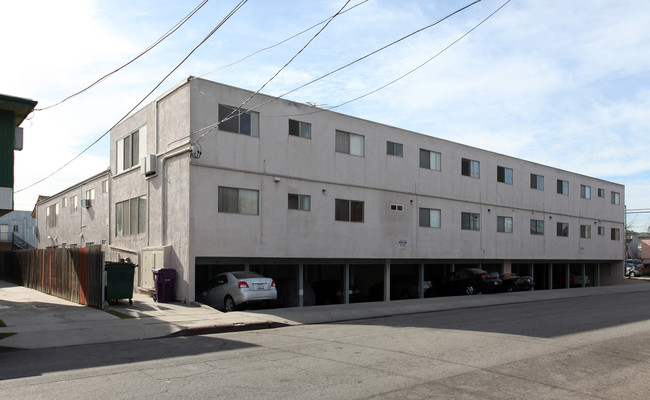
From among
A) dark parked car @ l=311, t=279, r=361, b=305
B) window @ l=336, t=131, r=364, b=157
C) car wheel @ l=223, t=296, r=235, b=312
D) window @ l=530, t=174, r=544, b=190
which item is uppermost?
window @ l=336, t=131, r=364, b=157

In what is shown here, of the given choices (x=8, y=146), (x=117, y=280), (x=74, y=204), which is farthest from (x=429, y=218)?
(x=74, y=204)

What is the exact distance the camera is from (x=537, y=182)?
35.6m

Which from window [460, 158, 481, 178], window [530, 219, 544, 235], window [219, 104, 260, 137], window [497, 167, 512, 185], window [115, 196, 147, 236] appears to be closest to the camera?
window [219, 104, 260, 137]

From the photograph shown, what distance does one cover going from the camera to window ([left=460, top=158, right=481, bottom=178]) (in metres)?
30.2

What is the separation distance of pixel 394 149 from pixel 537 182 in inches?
561

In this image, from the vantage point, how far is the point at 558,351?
9945 millimetres

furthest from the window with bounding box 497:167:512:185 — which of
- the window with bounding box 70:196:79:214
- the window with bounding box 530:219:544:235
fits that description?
Result: the window with bounding box 70:196:79:214

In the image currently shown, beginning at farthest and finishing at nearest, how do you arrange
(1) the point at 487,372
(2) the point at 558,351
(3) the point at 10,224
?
(3) the point at 10,224 → (2) the point at 558,351 → (1) the point at 487,372

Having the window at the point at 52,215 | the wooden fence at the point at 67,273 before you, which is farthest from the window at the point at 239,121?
the window at the point at 52,215

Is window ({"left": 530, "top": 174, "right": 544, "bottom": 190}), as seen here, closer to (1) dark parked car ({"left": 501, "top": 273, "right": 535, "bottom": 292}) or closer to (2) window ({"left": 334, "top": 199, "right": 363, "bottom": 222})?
(1) dark parked car ({"left": 501, "top": 273, "right": 535, "bottom": 292})

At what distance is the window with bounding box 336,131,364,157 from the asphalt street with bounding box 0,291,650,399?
1169cm

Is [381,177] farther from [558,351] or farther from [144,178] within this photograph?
[558,351]

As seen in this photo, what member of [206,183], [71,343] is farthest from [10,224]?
[71,343]

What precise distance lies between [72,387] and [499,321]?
442 inches
